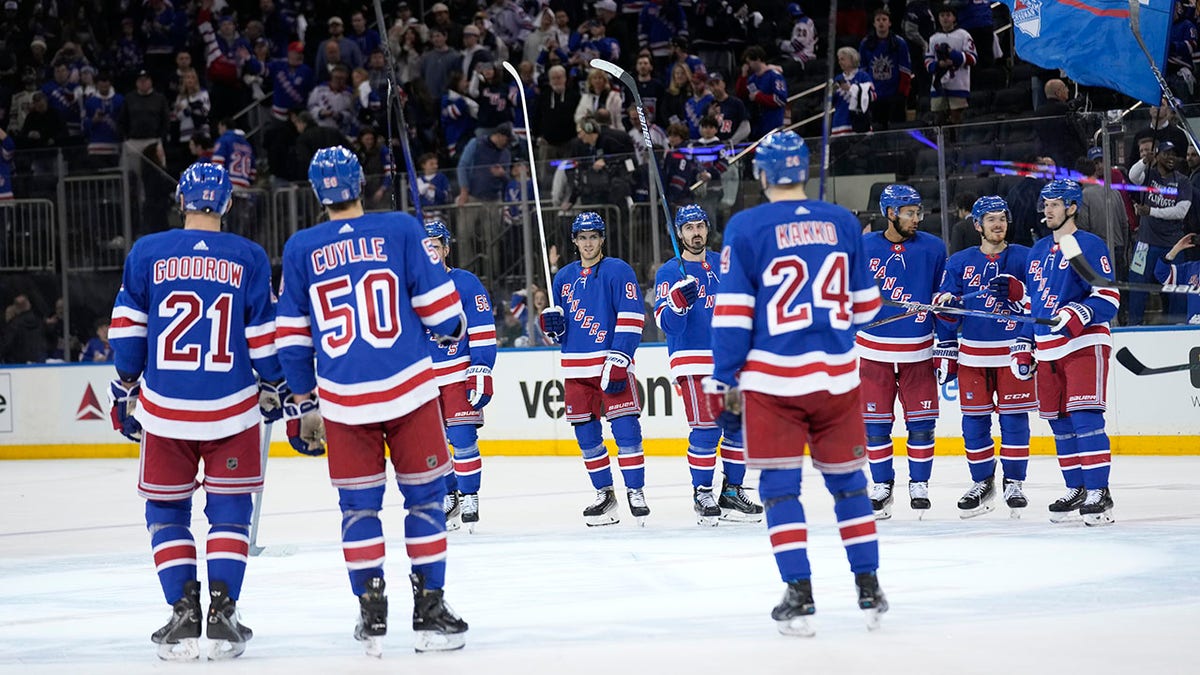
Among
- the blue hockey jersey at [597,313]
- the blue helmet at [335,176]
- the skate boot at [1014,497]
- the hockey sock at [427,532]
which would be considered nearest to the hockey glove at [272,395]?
the hockey sock at [427,532]

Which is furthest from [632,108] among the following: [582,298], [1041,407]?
[1041,407]

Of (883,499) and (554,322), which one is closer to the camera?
(883,499)

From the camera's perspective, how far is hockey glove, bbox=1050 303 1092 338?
7633 mm

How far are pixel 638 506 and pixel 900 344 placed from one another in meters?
1.63

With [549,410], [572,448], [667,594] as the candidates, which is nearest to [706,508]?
[667,594]

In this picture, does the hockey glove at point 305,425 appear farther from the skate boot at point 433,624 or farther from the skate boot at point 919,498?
the skate boot at point 919,498

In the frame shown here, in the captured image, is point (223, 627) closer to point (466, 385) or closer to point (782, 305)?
point (782, 305)

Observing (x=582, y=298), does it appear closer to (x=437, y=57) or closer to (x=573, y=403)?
(x=573, y=403)

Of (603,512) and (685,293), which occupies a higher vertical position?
(685,293)

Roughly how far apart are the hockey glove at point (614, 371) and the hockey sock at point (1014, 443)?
1986 mm

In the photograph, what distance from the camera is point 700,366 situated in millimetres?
8500

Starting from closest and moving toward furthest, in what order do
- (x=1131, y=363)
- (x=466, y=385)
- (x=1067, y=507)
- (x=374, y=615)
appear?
(x=374, y=615)
(x=1067, y=507)
(x=466, y=385)
(x=1131, y=363)

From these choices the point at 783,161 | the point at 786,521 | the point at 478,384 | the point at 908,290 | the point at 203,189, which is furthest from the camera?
the point at 478,384

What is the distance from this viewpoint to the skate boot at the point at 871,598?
203 inches
